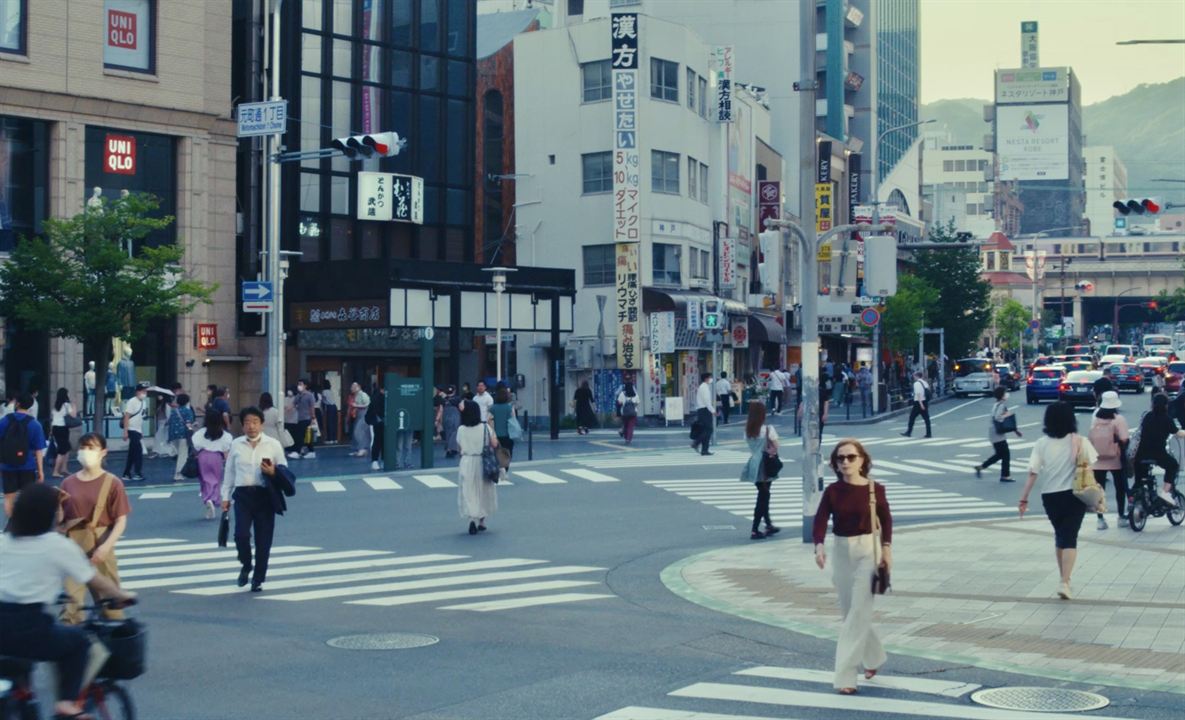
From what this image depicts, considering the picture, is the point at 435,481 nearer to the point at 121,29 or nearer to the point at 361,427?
the point at 361,427

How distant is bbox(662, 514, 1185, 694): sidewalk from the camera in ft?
35.5

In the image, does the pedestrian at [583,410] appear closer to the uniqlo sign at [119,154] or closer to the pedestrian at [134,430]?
the uniqlo sign at [119,154]

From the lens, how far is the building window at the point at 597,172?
175ft

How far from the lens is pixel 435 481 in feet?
91.4

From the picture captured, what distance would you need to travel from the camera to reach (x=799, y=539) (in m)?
18.8

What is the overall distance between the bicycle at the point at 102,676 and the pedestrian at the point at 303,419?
2761 cm

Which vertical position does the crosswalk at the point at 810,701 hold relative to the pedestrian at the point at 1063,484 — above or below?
below

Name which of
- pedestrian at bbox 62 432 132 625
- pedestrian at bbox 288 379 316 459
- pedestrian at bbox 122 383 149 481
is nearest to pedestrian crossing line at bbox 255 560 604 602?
pedestrian at bbox 62 432 132 625

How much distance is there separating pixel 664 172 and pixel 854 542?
44.6 m

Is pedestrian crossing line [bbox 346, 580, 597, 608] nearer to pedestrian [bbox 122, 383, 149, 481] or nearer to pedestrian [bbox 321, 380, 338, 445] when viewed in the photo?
pedestrian [bbox 122, 383, 149, 481]

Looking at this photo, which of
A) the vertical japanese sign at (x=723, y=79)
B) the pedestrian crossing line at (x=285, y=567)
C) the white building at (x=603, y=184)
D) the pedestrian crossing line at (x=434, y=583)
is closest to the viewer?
the pedestrian crossing line at (x=434, y=583)

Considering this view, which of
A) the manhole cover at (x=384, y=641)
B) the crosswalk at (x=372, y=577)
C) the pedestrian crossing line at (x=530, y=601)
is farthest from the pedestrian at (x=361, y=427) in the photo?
the manhole cover at (x=384, y=641)

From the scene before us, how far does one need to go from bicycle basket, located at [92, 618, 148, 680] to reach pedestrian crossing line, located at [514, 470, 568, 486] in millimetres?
19554

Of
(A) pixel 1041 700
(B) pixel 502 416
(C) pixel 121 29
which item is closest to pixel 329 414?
(C) pixel 121 29
